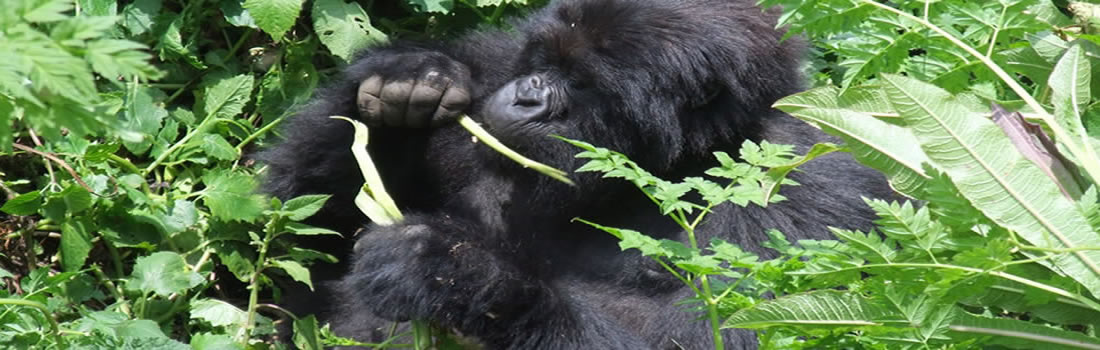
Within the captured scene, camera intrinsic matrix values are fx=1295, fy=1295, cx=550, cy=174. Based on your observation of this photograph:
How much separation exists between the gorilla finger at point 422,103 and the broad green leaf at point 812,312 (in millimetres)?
1368

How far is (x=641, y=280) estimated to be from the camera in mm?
3293

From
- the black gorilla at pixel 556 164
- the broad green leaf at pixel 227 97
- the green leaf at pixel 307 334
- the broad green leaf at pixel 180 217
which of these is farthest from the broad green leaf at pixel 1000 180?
the broad green leaf at pixel 227 97

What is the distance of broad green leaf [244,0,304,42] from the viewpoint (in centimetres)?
371

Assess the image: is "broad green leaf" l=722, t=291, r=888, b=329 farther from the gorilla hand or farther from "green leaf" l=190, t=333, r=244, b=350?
the gorilla hand

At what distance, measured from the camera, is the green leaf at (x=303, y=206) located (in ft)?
11.1

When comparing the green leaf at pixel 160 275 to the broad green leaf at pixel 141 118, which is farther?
the broad green leaf at pixel 141 118

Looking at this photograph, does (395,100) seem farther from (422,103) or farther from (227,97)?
(227,97)

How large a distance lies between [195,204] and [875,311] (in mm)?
2275

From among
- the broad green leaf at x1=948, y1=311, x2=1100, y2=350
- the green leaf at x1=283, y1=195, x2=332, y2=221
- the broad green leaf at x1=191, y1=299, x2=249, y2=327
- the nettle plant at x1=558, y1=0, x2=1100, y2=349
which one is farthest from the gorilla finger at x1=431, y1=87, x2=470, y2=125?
the broad green leaf at x1=948, y1=311, x2=1100, y2=350

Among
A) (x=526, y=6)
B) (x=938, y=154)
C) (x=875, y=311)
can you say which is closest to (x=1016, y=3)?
(x=938, y=154)

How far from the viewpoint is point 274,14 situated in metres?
3.72

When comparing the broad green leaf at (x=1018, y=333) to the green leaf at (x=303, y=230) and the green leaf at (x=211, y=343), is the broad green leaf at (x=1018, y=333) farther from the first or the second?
the green leaf at (x=303, y=230)

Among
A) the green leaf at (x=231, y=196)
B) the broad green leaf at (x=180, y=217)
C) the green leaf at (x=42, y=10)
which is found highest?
the green leaf at (x=42, y=10)

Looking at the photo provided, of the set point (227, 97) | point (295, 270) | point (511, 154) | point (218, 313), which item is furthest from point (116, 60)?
point (227, 97)
